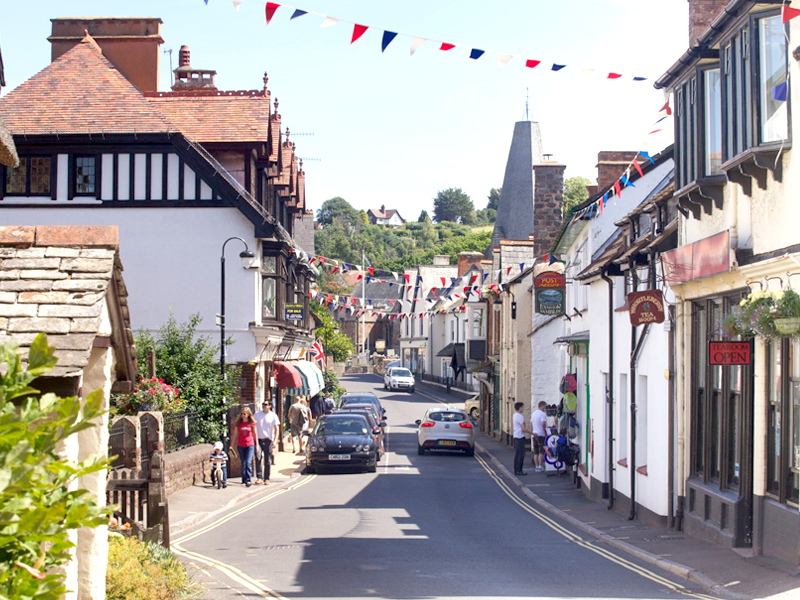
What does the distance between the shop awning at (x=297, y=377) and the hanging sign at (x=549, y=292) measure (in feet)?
32.3

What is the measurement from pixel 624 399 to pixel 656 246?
377 cm

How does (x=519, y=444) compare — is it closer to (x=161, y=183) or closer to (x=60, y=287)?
(x=161, y=183)

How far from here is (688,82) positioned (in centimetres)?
1407

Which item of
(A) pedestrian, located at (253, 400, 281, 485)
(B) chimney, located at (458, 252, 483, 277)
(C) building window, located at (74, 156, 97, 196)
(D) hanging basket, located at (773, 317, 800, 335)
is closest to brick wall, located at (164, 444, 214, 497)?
(A) pedestrian, located at (253, 400, 281, 485)

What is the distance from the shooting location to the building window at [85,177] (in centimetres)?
2608

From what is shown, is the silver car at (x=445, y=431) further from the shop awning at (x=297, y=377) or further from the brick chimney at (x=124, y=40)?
the brick chimney at (x=124, y=40)

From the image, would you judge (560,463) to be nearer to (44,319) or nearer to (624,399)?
(624,399)

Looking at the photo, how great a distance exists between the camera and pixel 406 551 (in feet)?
42.2

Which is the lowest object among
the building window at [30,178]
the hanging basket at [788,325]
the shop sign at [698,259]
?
the hanging basket at [788,325]

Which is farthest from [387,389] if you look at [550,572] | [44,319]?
[44,319]

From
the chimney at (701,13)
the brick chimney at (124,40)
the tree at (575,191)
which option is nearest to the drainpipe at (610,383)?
the chimney at (701,13)

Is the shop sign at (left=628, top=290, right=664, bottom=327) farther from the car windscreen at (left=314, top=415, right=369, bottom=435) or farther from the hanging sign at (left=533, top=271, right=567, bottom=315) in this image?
the car windscreen at (left=314, top=415, right=369, bottom=435)

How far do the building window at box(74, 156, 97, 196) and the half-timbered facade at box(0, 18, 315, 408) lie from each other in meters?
0.03

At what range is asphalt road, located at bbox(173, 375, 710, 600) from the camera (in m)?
10.2
